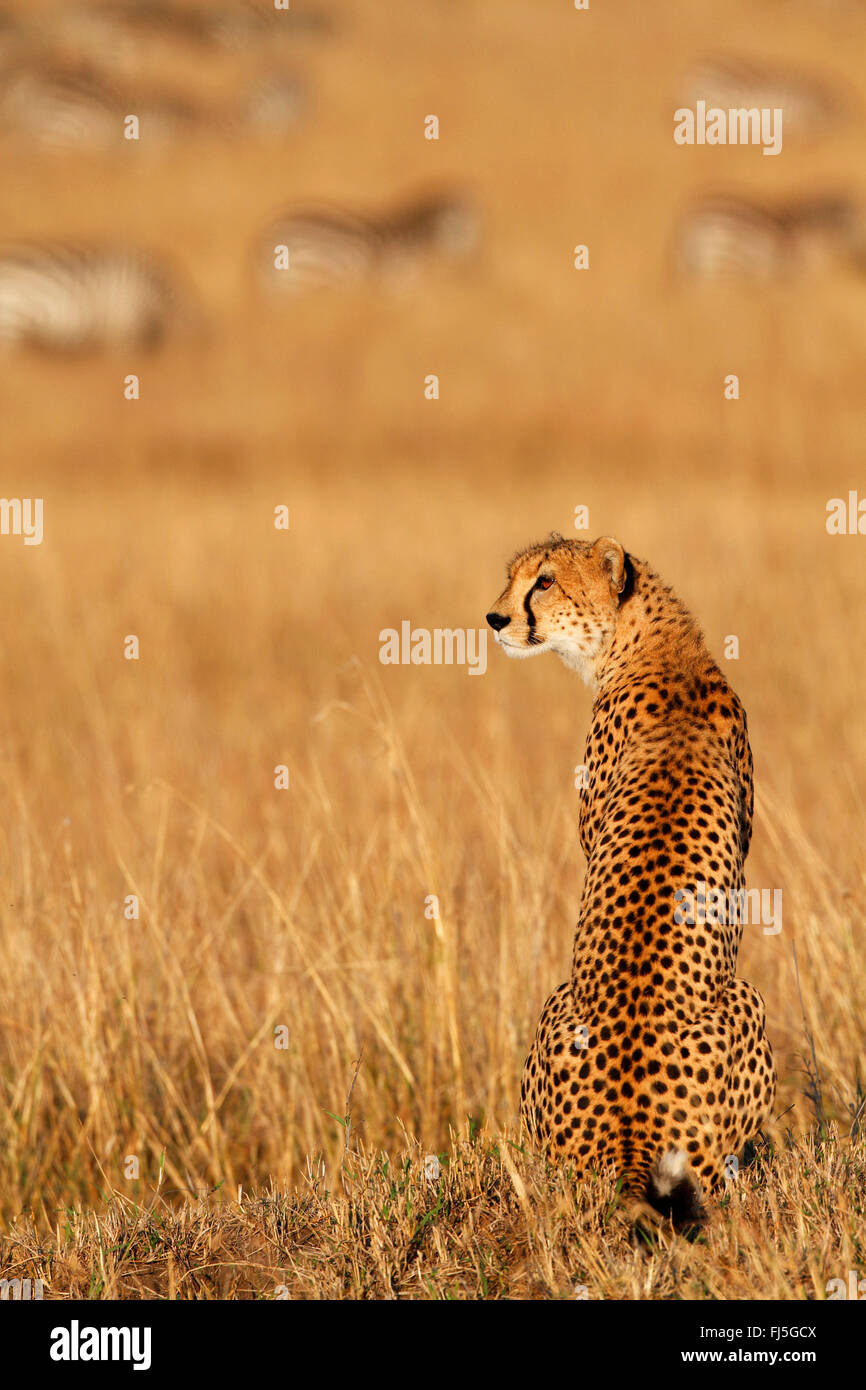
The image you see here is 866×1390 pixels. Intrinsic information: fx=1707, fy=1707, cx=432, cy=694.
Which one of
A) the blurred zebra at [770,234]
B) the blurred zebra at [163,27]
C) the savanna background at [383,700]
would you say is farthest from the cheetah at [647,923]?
the blurred zebra at [163,27]

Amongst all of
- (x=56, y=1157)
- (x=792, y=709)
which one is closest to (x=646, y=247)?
(x=792, y=709)

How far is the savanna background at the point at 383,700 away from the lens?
138 inches

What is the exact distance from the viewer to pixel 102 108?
120 feet

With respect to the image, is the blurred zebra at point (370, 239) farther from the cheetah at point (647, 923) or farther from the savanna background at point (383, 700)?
the cheetah at point (647, 923)

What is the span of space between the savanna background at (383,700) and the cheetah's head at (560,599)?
0.79 meters

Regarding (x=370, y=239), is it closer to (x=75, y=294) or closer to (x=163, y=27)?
(x=75, y=294)

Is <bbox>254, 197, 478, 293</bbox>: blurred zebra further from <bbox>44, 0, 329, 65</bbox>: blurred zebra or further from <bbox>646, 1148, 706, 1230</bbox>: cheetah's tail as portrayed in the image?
<bbox>646, 1148, 706, 1230</bbox>: cheetah's tail

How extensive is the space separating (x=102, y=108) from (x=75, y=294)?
11.1m

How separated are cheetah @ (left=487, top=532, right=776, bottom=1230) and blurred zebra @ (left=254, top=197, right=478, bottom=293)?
22640 millimetres

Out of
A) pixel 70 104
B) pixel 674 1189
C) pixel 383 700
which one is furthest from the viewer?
pixel 70 104

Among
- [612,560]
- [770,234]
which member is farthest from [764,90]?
[612,560]

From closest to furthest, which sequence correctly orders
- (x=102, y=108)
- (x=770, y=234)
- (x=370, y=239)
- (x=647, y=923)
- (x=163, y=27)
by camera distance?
(x=647, y=923)
(x=770, y=234)
(x=370, y=239)
(x=102, y=108)
(x=163, y=27)

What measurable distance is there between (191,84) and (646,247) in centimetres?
1718
